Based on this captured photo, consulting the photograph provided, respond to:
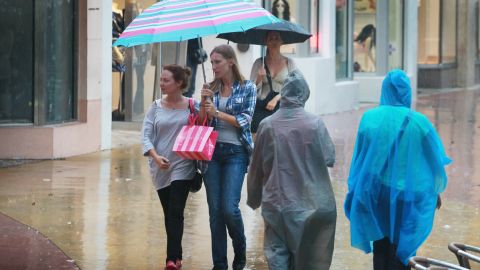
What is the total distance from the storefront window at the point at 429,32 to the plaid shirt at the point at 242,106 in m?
24.1

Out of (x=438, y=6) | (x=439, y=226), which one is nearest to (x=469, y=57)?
(x=438, y=6)

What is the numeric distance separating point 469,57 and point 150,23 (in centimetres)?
2555

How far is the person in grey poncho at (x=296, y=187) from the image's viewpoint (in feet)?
22.2

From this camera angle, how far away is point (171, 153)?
792 cm

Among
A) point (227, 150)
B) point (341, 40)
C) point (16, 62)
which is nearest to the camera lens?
point (227, 150)

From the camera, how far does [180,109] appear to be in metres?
8.00

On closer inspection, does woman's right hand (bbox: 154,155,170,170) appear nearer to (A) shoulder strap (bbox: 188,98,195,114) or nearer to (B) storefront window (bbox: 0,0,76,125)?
(A) shoulder strap (bbox: 188,98,195,114)

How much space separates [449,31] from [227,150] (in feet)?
84.3

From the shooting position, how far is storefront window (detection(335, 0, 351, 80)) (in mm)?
22312

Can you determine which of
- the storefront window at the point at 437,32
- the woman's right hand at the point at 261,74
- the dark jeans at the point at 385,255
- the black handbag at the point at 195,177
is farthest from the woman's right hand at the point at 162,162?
the storefront window at the point at 437,32

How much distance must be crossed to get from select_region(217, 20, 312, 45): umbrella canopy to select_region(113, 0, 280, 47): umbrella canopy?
4.44 ft

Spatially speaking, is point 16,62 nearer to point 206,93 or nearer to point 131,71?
point 131,71

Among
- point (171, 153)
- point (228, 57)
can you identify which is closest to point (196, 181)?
point (171, 153)

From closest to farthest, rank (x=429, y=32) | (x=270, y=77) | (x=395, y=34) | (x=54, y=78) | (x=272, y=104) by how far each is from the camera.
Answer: (x=272, y=104)
(x=270, y=77)
(x=54, y=78)
(x=395, y=34)
(x=429, y=32)
